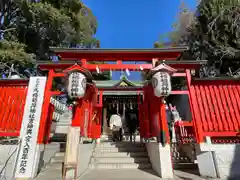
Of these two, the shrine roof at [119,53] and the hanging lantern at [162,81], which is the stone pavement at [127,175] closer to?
the hanging lantern at [162,81]

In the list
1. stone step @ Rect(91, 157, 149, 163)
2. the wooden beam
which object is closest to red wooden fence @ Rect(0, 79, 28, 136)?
the wooden beam

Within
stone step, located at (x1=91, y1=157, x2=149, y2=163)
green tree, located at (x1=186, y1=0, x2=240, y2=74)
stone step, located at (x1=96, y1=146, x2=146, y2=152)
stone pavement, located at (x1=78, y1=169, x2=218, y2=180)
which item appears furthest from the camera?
green tree, located at (x1=186, y1=0, x2=240, y2=74)

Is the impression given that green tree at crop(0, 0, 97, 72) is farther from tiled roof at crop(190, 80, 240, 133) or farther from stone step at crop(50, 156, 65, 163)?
tiled roof at crop(190, 80, 240, 133)

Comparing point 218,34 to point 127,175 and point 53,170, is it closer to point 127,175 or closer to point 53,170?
point 127,175

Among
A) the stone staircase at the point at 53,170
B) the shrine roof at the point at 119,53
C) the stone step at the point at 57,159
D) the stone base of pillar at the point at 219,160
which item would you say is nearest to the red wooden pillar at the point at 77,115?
the stone staircase at the point at 53,170

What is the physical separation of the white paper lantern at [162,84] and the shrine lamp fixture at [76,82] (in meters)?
2.50

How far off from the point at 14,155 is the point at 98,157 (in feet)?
9.96

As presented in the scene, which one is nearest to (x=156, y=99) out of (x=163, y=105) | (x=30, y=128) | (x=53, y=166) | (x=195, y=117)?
(x=163, y=105)

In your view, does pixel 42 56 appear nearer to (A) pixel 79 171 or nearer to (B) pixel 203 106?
(A) pixel 79 171

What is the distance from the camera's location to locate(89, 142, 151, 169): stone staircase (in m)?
6.43

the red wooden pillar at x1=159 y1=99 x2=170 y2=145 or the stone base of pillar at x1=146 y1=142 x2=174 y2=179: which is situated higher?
the red wooden pillar at x1=159 y1=99 x2=170 y2=145

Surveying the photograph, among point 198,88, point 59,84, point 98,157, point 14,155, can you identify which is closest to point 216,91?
point 198,88

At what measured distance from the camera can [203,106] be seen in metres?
6.31

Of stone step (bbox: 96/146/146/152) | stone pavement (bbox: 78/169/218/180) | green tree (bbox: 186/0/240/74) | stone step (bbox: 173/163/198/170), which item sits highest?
green tree (bbox: 186/0/240/74)
